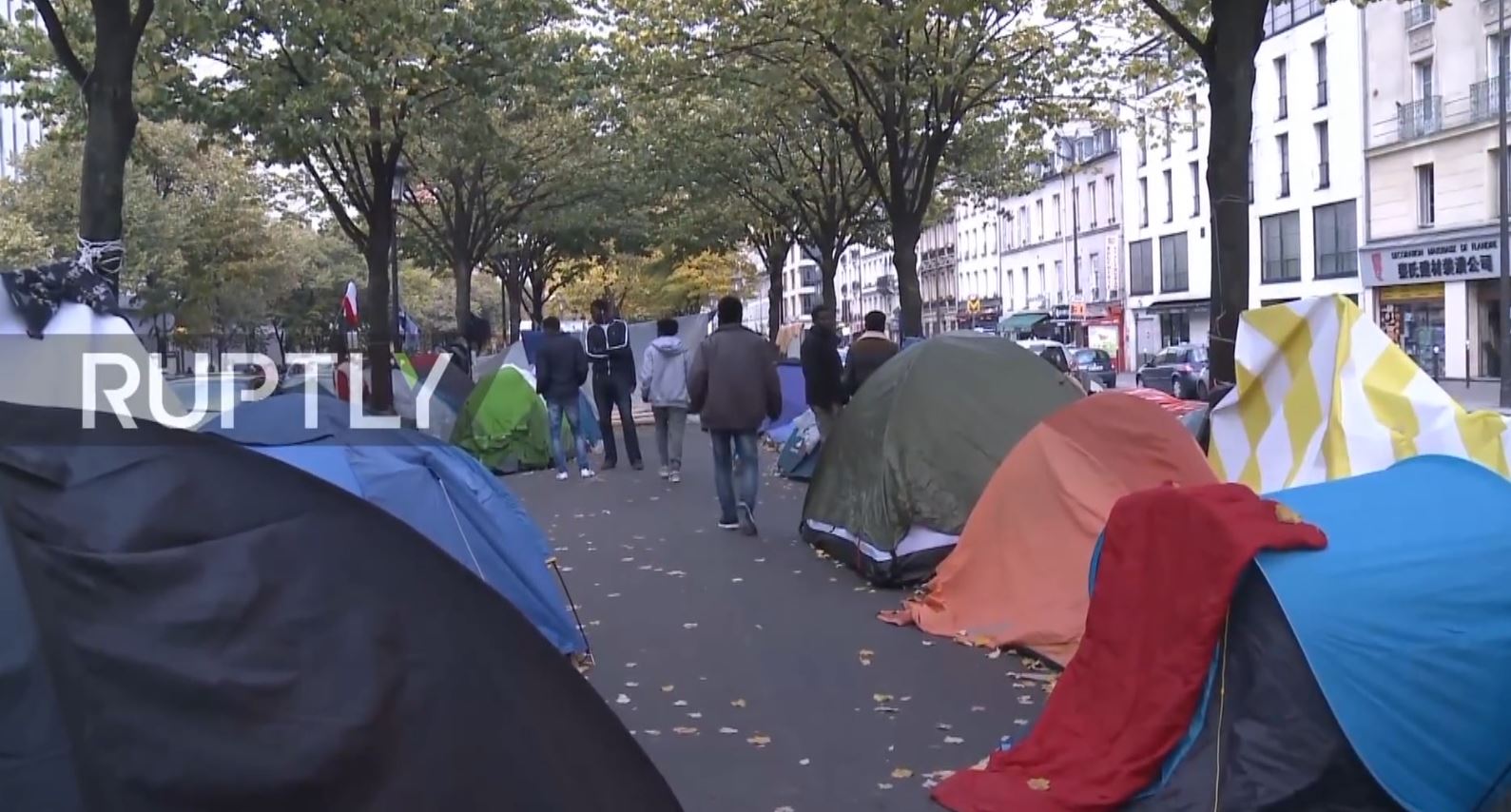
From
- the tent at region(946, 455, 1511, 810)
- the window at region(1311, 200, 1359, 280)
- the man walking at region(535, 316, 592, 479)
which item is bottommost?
the tent at region(946, 455, 1511, 810)

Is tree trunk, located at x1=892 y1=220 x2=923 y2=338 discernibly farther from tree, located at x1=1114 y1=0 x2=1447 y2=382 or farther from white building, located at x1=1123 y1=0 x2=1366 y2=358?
white building, located at x1=1123 y1=0 x2=1366 y2=358

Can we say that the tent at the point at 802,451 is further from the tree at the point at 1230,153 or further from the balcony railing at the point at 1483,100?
the balcony railing at the point at 1483,100

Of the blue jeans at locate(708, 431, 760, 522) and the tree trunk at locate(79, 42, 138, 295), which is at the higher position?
the tree trunk at locate(79, 42, 138, 295)

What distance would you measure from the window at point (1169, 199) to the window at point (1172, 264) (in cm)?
75

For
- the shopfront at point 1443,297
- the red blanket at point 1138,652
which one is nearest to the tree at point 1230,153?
the red blanket at point 1138,652

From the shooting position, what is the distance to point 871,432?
9.62 m

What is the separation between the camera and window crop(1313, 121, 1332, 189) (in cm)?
4550

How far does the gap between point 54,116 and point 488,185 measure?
14122mm

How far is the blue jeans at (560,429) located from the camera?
625 inches

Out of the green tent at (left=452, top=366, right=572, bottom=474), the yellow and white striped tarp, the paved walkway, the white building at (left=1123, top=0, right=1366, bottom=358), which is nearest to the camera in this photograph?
the paved walkway

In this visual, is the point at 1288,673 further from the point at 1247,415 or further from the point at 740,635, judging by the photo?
the point at 740,635

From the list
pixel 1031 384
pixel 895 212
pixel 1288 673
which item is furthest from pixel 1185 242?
pixel 1288 673

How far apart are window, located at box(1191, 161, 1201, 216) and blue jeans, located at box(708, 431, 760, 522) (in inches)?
1808

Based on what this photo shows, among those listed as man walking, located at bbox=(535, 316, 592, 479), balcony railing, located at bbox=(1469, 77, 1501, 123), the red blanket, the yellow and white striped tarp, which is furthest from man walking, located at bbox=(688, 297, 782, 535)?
balcony railing, located at bbox=(1469, 77, 1501, 123)
